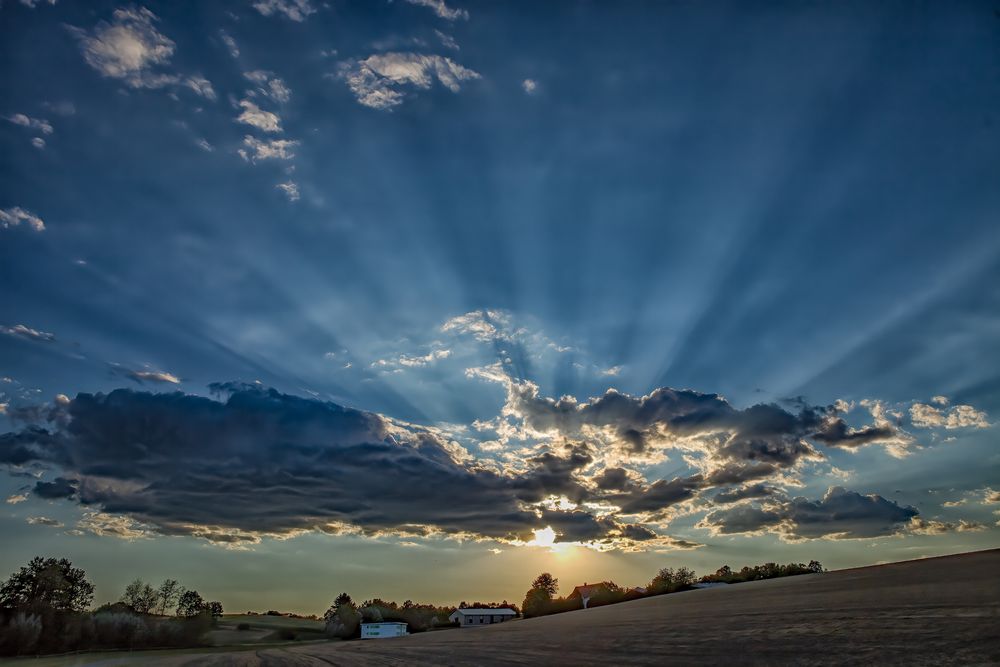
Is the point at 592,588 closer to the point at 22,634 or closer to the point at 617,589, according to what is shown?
the point at 617,589

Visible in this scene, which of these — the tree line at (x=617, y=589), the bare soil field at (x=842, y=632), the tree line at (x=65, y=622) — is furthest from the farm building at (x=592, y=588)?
the bare soil field at (x=842, y=632)

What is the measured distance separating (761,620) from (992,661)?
458 centimetres

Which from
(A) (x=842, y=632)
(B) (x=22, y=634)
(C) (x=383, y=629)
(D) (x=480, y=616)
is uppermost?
(A) (x=842, y=632)

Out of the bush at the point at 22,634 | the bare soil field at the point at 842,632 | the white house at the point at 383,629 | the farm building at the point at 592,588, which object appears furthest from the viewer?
the farm building at the point at 592,588

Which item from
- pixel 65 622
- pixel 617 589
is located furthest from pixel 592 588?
pixel 65 622

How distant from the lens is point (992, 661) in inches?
126

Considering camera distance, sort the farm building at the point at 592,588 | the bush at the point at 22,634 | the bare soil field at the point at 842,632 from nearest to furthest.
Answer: the bare soil field at the point at 842,632, the bush at the point at 22,634, the farm building at the point at 592,588

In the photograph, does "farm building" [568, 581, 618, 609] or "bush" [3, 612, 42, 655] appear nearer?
"bush" [3, 612, 42, 655]

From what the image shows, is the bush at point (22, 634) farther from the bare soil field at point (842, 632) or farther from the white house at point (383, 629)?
the bare soil field at point (842, 632)

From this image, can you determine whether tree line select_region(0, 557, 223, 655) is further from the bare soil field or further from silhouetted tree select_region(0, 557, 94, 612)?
the bare soil field

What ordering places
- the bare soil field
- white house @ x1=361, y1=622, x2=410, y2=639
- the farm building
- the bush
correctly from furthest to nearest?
the farm building → white house @ x1=361, y1=622, x2=410, y2=639 → the bush → the bare soil field

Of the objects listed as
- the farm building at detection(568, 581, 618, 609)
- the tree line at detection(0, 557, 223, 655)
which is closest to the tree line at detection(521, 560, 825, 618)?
the farm building at detection(568, 581, 618, 609)

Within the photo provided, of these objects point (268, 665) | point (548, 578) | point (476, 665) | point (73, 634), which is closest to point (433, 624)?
point (548, 578)

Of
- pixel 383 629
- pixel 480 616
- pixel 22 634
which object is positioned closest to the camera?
pixel 22 634
